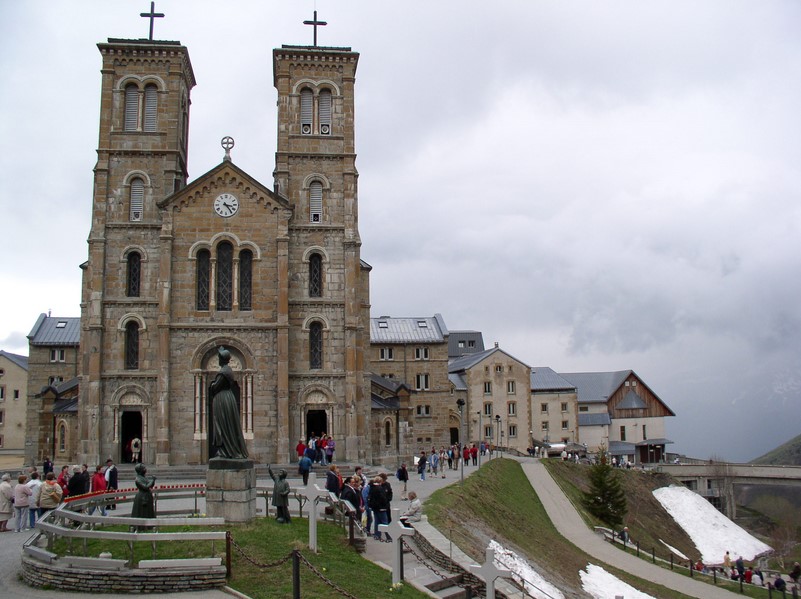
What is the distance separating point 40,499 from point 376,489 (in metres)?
8.92

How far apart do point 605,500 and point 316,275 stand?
2061 cm

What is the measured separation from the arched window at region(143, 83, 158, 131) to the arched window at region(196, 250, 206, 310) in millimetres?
7595

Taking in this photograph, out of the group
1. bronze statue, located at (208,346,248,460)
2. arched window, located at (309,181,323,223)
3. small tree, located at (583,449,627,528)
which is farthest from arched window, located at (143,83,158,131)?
small tree, located at (583,449,627,528)

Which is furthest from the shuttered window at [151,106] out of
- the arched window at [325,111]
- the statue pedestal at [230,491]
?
the statue pedestal at [230,491]

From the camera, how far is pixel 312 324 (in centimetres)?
4019

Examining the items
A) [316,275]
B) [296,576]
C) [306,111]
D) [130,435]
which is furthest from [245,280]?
[296,576]

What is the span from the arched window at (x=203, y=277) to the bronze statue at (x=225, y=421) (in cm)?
1960

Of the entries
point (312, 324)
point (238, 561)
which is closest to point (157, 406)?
point (312, 324)

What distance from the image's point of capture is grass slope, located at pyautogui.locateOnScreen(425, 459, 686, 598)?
79.5ft

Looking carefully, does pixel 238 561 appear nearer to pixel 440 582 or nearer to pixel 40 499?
pixel 440 582

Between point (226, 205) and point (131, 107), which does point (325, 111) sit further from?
point (131, 107)

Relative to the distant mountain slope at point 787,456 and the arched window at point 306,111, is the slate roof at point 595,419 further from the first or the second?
the arched window at point 306,111

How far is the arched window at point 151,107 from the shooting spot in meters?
41.1

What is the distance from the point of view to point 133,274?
130 ft
